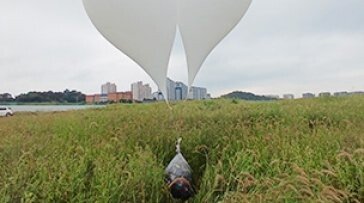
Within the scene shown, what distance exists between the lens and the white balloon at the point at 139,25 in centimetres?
243

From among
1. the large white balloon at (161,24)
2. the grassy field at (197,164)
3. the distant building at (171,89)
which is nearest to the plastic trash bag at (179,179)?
the grassy field at (197,164)

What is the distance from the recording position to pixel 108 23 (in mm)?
2504

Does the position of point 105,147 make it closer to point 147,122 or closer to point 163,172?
point 163,172

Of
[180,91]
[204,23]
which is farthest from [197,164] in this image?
[204,23]

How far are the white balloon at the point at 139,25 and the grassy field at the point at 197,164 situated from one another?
76 centimetres

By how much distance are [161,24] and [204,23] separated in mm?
272

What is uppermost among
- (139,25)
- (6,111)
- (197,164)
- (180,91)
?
(139,25)

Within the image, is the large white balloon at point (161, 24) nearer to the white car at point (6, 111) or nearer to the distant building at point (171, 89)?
the distant building at point (171, 89)

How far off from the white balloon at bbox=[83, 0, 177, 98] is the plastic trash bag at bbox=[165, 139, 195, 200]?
2.34 feet

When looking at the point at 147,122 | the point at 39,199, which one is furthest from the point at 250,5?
the point at 147,122

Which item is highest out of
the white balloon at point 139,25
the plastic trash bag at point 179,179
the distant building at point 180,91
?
the white balloon at point 139,25

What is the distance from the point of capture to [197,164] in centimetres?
333

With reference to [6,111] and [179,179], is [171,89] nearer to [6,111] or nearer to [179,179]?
[179,179]

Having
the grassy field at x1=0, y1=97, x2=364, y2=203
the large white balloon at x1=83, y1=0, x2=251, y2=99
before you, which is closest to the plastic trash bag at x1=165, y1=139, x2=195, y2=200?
the grassy field at x1=0, y1=97, x2=364, y2=203
